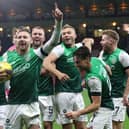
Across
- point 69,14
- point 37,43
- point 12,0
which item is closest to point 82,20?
point 69,14

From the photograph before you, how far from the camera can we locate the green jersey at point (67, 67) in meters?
7.60

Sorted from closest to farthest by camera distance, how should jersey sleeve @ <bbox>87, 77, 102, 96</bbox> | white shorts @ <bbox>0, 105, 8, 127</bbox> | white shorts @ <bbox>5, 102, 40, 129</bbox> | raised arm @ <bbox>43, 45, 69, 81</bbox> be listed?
jersey sleeve @ <bbox>87, 77, 102, 96</bbox>, white shorts @ <bbox>5, 102, 40, 129</bbox>, white shorts @ <bbox>0, 105, 8, 127</bbox>, raised arm @ <bbox>43, 45, 69, 81</bbox>

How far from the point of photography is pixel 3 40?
131 ft

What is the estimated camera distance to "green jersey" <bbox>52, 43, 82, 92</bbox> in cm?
760

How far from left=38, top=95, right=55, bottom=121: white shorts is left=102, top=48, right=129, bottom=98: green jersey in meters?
1.06

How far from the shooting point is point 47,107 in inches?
311

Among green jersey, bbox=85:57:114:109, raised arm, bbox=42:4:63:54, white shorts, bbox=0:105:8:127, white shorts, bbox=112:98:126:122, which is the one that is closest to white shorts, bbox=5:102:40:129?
white shorts, bbox=0:105:8:127

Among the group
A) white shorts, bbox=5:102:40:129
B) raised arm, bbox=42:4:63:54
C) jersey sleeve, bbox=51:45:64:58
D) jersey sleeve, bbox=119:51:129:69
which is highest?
raised arm, bbox=42:4:63:54

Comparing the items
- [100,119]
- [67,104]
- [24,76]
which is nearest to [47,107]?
[67,104]

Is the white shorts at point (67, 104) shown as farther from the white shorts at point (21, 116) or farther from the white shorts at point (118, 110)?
the white shorts at point (21, 116)

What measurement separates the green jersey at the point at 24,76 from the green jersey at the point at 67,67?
3.78ft

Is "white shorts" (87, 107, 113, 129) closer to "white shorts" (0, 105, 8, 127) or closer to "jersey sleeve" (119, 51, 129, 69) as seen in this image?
"white shorts" (0, 105, 8, 127)

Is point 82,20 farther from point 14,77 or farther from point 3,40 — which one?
point 14,77

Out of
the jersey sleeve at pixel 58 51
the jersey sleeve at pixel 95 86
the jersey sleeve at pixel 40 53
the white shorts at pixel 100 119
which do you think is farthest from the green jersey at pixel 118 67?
the jersey sleeve at pixel 95 86
